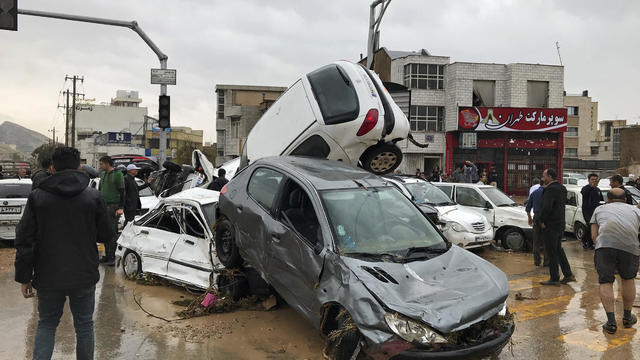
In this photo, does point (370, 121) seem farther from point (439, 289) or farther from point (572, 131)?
point (572, 131)

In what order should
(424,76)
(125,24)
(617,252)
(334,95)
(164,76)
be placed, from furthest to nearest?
(424,76)
(164,76)
(125,24)
(334,95)
(617,252)

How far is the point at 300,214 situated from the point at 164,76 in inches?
362

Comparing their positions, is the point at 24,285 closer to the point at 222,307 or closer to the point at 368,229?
the point at 222,307

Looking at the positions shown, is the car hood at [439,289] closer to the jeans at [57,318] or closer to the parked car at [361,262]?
→ the parked car at [361,262]

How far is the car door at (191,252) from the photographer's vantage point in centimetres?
617

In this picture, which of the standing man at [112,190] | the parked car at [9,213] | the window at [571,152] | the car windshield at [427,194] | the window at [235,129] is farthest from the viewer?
the window at [571,152]

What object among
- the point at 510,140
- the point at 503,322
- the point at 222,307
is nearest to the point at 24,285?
the point at 222,307

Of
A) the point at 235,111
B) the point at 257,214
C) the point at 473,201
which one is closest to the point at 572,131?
the point at 235,111

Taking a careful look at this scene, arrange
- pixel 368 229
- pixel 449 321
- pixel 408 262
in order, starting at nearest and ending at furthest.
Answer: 1. pixel 449 321
2. pixel 408 262
3. pixel 368 229

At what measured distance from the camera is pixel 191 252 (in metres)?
6.40

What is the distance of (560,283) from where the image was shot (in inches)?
300

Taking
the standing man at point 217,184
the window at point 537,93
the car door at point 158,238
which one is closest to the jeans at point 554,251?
the car door at point 158,238

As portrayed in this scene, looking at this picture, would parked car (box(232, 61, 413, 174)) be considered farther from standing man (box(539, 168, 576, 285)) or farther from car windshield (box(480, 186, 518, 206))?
car windshield (box(480, 186, 518, 206))

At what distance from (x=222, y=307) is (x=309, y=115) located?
297 cm
